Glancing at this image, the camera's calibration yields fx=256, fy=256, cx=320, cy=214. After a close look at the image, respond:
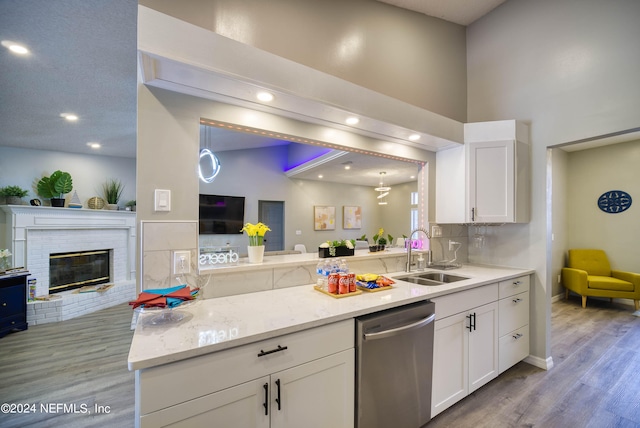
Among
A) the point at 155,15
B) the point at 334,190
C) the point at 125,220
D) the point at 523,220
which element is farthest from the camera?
the point at 125,220

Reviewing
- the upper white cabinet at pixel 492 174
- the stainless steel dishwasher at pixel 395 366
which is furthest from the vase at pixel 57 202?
the upper white cabinet at pixel 492 174

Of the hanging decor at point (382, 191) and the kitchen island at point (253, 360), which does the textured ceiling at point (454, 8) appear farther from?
the kitchen island at point (253, 360)

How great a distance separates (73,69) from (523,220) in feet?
14.9

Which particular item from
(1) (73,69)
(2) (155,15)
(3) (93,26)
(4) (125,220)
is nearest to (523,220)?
(2) (155,15)

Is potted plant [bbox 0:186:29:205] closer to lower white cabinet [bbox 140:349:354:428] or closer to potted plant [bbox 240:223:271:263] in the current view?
potted plant [bbox 240:223:271:263]

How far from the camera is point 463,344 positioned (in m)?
1.89

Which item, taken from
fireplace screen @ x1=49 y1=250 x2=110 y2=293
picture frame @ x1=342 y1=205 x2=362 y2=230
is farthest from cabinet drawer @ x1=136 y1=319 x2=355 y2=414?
fireplace screen @ x1=49 y1=250 x2=110 y2=293

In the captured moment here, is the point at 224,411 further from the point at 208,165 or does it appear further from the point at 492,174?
the point at 492,174

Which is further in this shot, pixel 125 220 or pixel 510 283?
pixel 125 220

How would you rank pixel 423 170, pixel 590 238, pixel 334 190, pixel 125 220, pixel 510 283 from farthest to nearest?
pixel 125 220 < pixel 590 238 < pixel 334 190 < pixel 423 170 < pixel 510 283

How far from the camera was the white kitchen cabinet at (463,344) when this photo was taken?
1.75m

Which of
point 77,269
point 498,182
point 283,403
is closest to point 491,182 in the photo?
point 498,182

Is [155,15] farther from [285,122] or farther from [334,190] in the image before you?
[334,190]

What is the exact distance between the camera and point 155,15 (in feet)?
3.82
